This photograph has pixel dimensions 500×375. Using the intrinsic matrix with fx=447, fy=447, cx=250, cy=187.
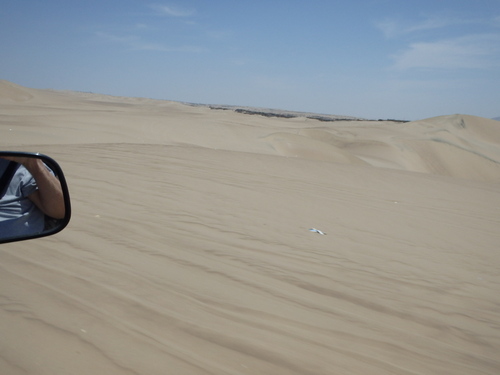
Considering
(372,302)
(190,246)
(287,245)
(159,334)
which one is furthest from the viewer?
(287,245)

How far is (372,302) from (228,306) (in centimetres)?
126

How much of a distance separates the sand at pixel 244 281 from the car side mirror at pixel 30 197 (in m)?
0.94

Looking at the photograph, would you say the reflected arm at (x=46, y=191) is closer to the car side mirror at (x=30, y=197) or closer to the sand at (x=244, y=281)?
the car side mirror at (x=30, y=197)

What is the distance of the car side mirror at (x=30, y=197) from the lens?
1.69 metres

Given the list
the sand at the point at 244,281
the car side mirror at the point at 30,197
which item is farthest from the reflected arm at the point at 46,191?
the sand at the point at 244,281

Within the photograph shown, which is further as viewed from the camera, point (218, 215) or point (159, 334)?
point (218, 215)

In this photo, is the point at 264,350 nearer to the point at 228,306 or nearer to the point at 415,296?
the point at 228,306

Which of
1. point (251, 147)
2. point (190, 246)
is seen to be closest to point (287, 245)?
point (190, 246)

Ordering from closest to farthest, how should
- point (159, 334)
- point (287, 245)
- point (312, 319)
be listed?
point (159, 334), point (312, 319), point (287, 245)

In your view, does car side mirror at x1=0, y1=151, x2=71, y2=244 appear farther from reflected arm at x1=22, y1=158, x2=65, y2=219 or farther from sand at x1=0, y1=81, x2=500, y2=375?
sand at x1=0, y1=81, x2=500, y2=375

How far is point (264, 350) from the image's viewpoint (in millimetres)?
2729

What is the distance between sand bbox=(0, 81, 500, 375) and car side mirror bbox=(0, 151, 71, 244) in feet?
3.10

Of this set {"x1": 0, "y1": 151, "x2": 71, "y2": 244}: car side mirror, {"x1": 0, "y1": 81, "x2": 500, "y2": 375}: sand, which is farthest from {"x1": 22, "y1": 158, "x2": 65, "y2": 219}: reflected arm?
{"x1": 0, "y1": 81, "x2": 500, "y2": 375}: sand

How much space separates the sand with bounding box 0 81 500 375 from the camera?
2.67 meters
